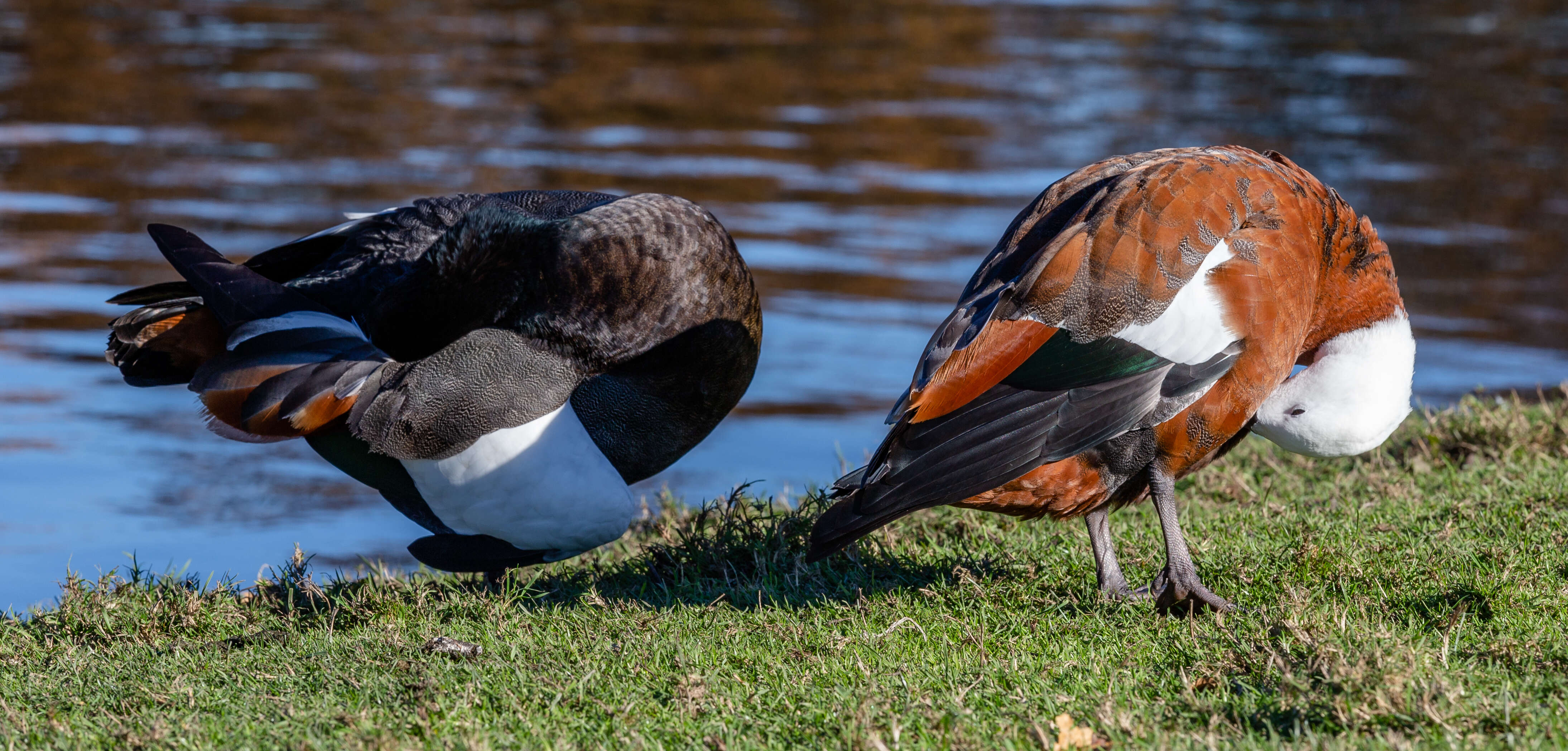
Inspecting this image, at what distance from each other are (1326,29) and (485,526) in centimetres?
2253

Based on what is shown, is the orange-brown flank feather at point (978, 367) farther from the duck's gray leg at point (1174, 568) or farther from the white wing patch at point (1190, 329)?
the duck's gray leg at point (1174, 568)

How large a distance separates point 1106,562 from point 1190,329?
0.84 metres

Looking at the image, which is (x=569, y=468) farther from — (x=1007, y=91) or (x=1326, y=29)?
(x=1326, y=29)

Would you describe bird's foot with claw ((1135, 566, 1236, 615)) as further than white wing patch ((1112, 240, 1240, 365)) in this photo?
Yes

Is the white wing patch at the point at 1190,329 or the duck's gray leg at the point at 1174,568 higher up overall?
the white wing patch at the point at 1190,329

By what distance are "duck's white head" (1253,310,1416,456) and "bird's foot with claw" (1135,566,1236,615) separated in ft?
1.81

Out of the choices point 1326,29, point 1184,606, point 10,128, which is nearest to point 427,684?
point 1184,606

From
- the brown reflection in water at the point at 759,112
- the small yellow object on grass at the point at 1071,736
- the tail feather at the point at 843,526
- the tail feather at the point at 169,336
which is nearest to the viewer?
the small yellow object on grass at the point at 1071,736

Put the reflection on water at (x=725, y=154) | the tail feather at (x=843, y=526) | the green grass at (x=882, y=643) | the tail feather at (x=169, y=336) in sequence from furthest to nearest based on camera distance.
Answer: the reflection on water at (x=725, y=154) → the tail feather at (x=169, y=336) → the tail feather at (x=843, y=526) → the green grass at (x=882, y=643)

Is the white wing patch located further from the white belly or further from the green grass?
the white belly

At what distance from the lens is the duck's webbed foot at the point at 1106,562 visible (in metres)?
4.35

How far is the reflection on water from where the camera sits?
7883 mm

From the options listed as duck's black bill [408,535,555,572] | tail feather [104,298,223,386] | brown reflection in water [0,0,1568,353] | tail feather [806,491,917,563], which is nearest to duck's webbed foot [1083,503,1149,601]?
tail feather [806,491,917,563]

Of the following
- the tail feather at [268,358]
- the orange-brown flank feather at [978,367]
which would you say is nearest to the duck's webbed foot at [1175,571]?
the orange-brown flank feather at [978,367]
